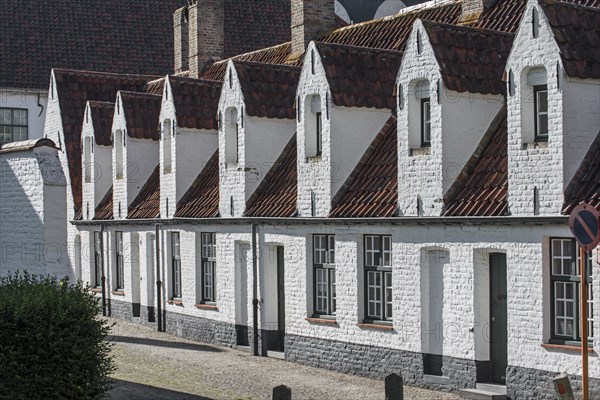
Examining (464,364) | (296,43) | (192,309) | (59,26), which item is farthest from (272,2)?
(464,364)

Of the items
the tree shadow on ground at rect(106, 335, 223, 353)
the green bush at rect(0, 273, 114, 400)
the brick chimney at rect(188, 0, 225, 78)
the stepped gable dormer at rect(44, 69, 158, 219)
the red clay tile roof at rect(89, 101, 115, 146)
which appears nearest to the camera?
the green bush at rect(0, 273, 114, 400)

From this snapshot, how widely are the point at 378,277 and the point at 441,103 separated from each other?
12.4 feet

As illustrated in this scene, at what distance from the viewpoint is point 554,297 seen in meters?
18.4

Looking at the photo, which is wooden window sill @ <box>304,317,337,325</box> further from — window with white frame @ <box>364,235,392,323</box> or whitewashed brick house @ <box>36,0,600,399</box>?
window with white frame @ <box>364,235,392,323</box>

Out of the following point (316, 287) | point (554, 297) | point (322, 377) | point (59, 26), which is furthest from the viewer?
point (59, 26)

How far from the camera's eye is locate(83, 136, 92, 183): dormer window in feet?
120

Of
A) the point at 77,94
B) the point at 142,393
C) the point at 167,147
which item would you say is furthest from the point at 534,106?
the point at 77,94

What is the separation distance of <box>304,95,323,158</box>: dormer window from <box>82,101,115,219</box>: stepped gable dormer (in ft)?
41.7

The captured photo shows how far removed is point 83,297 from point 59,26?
3120 cm

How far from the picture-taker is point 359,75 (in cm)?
2389

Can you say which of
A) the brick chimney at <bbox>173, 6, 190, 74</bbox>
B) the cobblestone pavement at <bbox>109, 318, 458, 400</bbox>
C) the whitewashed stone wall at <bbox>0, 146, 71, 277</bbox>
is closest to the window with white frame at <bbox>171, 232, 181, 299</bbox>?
the cobblestone pavement at <bbox>109, 318, 458, 400</bbox>

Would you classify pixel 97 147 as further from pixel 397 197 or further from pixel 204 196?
pixel 397 197

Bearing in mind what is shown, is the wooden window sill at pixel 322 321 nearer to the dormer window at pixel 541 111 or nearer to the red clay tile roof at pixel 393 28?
the red clay tile roof at pixel 393 28

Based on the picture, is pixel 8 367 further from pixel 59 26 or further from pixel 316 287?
pixel 59 26
